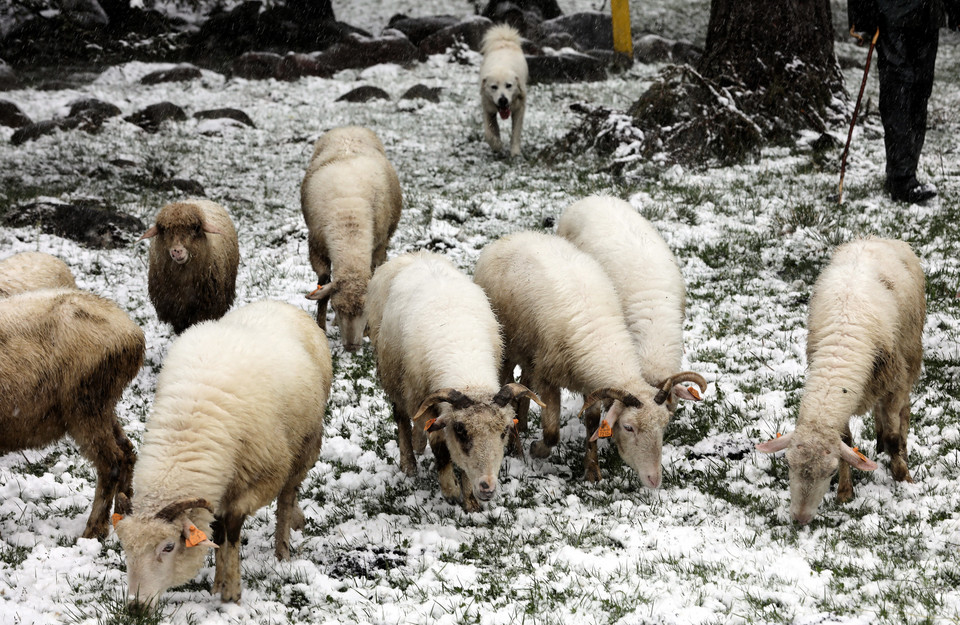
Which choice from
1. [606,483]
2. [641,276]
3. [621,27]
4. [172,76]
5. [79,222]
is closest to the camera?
[606,483]

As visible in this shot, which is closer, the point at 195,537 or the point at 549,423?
the point at 195,537

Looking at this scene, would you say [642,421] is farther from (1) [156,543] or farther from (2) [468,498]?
(1) [156,543]

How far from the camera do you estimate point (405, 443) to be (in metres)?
5.45

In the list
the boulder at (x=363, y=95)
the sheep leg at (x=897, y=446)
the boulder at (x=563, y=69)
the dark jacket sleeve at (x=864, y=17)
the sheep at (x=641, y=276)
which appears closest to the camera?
the sheep leg at (x=897, y=446)

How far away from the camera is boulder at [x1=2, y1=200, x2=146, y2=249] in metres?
9.21

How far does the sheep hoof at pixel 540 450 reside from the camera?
18.3ft

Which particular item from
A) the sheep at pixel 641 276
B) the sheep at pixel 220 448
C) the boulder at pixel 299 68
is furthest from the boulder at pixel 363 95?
the sheep at pixel 220 448

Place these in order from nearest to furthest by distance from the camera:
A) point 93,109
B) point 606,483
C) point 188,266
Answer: point 606,483 → point 188,266 → point 93,109

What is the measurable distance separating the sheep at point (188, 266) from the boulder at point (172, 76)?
36.7 feet

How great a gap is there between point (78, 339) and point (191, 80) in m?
14.1

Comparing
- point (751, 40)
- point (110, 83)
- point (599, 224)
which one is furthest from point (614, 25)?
point (599, 224)

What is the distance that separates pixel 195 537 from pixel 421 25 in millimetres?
19318

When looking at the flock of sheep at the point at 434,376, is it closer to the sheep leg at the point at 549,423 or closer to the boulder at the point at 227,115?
the sheep leg at the point at 549,423

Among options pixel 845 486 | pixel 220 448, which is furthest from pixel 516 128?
pixel 220 448
